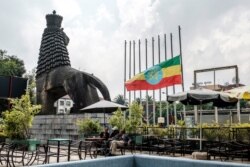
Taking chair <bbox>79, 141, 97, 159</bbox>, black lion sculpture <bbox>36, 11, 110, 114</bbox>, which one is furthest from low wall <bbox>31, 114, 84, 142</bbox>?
chair <bbox>79, 141, 97, 159</bbox>

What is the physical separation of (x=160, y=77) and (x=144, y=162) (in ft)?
34.6

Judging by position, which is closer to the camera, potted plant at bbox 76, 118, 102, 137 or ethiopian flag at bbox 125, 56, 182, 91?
potted plant at bbox 76, 118, 102, 137

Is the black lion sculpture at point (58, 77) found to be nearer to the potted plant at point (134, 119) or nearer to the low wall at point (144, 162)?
the potted plant at point (134, 119)

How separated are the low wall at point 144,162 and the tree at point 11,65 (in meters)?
39.7

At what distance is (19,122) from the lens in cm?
1116

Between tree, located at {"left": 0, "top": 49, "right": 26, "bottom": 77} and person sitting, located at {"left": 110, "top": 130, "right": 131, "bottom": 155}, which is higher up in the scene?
tree, located at {"left": 0, "top": 49, "right": 26, "bottom": 77}

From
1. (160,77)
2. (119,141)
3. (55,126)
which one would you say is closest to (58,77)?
(55,126)

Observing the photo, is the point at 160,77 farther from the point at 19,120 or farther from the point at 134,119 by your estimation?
the point at 19,120

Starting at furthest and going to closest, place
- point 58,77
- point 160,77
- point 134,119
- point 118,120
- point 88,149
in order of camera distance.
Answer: point 58,77, point 160,77, point 118,120, point 134,119, point 88,149

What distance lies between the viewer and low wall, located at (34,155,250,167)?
4.74 m

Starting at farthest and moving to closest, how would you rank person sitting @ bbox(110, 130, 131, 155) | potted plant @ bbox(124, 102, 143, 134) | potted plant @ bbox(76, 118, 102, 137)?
potted plant @ bbox(76, 118, 102, 137) → potted plant @ bbox(124, 102, 143, 134) → person sitting @ bbox(110, 130, 131, 155)

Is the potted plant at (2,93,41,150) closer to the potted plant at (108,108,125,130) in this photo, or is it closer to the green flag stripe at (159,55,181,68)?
the potted plant at (108,108,125,130)

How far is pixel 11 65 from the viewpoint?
43281 mm

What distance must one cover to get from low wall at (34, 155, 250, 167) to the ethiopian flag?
982cm
